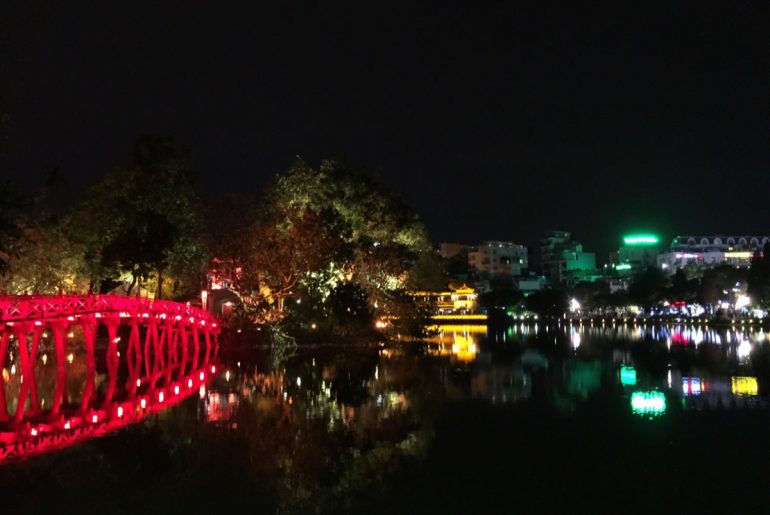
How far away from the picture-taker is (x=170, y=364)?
34.1 meters

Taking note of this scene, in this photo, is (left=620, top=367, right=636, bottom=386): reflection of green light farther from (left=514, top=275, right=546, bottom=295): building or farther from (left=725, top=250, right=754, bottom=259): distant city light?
(left=725, top=250, right=754, bottom=259): distant city light

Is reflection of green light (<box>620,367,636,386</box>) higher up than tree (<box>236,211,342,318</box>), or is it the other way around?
tree (<box>236,211,342,318</box>)

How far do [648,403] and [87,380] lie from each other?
18664mm

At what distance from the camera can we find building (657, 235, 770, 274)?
17912 centimetres

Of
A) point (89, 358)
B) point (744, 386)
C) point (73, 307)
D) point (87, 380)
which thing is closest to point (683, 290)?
point (744, 386)

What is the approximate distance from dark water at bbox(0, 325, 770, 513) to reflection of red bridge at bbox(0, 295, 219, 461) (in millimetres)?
1005

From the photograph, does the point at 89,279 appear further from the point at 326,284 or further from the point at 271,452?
the point at 271,452

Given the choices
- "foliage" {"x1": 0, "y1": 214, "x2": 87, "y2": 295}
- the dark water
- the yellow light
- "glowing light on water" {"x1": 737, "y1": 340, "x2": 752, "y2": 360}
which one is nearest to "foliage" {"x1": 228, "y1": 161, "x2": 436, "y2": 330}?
"foliage" {"x1": 0, "y1": 214, "x2": 87, "y2": 295}

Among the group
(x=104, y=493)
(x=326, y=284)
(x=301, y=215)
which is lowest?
(x=104, y=493)

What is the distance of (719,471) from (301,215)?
3626 centimetres

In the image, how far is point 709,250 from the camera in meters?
187

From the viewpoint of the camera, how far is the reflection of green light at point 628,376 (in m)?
28.6

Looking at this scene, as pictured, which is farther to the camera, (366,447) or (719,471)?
(366,447)

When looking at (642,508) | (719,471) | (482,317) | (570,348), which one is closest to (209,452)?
(642,508)
